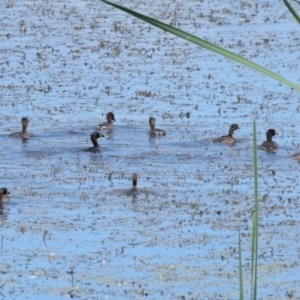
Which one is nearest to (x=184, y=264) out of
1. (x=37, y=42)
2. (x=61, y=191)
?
(x=61, y=191)

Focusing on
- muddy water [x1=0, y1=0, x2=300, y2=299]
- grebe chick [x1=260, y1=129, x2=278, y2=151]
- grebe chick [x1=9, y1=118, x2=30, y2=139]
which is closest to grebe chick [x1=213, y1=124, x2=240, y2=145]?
muddy water [x1=0, y1=0, x2=300, y2=299]

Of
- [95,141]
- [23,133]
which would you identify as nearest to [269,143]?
[95,141]

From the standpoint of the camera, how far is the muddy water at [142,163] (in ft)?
33.3

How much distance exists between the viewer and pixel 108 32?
27500 millimetres

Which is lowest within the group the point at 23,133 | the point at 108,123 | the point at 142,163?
the point at 142,163

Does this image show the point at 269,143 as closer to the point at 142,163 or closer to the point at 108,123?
the point at 142,163

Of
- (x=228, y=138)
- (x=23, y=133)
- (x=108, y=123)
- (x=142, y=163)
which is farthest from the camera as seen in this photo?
(x=108, y=123)

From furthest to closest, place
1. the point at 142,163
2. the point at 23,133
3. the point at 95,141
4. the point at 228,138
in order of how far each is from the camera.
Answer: the point at 23,133 → the point at 228,138 → the point at 95,141 → the point at 142,163

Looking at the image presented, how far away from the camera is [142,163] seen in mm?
15234

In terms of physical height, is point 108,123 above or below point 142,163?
above

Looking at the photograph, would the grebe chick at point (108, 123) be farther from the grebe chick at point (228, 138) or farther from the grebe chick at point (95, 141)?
the grebe chick at point (228, 138)

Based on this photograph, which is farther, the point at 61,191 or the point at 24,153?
the point at 24,153

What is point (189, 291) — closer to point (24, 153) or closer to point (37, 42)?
Answer: point (24, 153)

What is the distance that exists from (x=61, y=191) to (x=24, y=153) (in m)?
2.54
